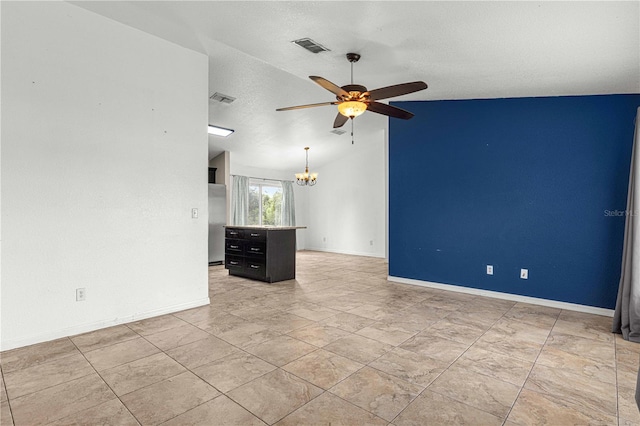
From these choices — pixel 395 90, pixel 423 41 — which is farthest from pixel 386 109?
pixel 423 41

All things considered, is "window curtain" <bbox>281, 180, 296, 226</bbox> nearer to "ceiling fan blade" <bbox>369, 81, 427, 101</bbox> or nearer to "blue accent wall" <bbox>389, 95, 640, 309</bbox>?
"blue accent wall" <bbox>389, 95, 640, 309</bbox>

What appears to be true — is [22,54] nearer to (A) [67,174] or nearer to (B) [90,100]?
(B) [90,100]

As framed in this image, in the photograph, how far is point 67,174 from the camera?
9.74 feet

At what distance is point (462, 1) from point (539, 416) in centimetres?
271

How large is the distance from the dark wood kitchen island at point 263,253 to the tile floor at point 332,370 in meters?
1.46

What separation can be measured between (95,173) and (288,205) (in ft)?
21.9

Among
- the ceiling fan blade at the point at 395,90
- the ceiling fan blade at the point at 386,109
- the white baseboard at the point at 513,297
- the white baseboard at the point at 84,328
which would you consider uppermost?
the ceiling fan blade at the point at 395,90

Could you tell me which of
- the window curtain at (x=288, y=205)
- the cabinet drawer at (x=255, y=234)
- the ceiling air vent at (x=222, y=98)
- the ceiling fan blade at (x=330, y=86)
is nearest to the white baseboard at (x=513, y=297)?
the cabinet drawer at (x=255, y=234)

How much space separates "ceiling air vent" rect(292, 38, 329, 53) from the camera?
3230 millimetres

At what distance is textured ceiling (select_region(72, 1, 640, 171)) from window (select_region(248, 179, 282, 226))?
14.8 ft

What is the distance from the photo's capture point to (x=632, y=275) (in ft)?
10.4

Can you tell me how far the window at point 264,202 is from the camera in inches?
356

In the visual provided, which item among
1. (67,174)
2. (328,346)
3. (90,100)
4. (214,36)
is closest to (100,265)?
(67,174)

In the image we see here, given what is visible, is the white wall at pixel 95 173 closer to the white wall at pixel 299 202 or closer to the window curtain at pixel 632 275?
the window curtain at pixel 632 275
